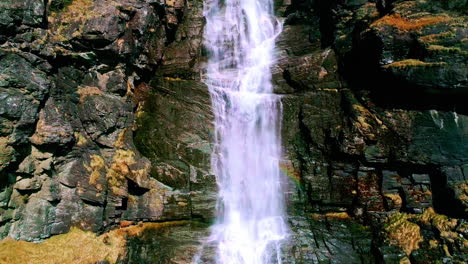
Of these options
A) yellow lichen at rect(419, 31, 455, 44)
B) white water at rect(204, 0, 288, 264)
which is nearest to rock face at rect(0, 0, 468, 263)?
yellow lichen at rect(419, 31, 455, 44)

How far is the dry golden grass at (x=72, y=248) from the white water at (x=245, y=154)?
2.73 metres

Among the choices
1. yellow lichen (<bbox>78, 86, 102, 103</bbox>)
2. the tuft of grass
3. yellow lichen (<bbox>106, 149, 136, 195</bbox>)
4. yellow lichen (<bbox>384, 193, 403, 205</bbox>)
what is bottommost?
the tuft of grass

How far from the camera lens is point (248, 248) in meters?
10.1

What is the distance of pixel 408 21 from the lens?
10.8m

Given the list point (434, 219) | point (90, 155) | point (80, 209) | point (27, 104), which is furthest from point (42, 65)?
point (434, 219)

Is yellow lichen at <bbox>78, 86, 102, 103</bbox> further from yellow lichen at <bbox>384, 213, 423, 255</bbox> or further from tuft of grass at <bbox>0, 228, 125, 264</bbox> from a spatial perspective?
yellow lichen at <bbox>384, 213, 423, 255</bbox>

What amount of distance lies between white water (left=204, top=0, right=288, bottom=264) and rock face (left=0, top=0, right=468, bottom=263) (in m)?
0.42

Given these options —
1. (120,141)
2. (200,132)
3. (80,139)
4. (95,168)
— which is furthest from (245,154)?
(80,139)

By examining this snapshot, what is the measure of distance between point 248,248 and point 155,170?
3737 mm

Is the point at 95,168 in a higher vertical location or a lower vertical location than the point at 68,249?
higher

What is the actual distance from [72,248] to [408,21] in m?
11.9

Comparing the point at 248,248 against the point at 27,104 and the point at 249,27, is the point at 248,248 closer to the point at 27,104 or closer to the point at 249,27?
the point at 27,104

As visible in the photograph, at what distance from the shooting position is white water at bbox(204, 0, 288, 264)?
1024 centimetres

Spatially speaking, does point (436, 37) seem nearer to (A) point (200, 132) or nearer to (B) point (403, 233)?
(B) point (403, 233)
